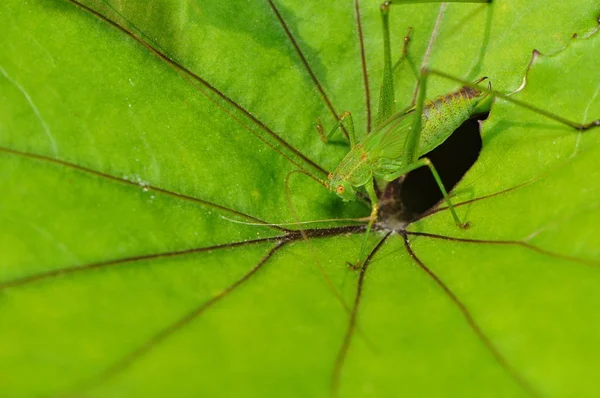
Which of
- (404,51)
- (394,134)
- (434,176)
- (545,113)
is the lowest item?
(545,113)

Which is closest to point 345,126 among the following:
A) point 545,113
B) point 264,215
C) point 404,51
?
point 404,51

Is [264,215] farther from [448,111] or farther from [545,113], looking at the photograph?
[545,113]

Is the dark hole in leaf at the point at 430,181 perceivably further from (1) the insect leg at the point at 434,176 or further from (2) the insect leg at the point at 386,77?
(2) the insect leg at the point at 386,77

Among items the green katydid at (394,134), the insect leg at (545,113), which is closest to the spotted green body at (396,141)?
the green katydid at (394,134)

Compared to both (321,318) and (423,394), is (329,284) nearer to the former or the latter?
(321,318)

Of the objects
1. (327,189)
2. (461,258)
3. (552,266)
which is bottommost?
(552,266)

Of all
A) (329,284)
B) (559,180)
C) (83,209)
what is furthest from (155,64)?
(559,180)

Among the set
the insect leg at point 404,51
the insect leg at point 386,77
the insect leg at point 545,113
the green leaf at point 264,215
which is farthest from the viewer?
the insect leg at point 404,51
